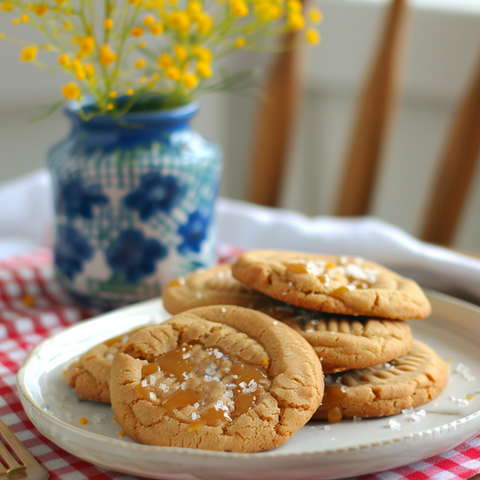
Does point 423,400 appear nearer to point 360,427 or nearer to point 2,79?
point 360,427

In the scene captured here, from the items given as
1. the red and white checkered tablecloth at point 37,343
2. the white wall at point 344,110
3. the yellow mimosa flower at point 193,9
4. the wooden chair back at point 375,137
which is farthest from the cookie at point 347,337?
the white wall at point 344,110

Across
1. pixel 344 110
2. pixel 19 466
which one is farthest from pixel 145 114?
pixel 344 110

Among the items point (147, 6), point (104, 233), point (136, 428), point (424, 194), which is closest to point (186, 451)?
point (136, 428)

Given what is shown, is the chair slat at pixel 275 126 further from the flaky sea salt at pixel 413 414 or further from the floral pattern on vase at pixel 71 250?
the flaky sea salt at pixel 413 414

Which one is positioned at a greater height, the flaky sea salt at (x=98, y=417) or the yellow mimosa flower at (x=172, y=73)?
the yellow mimosa flower at (x=172, y=73)

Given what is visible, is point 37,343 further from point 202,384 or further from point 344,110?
point 344,110
